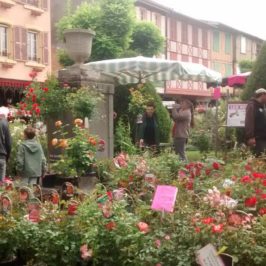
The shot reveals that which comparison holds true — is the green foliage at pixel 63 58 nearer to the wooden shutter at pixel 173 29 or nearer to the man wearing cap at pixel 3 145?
the wooden shutter at pixel 173 29

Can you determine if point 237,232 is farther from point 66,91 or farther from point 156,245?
point 66,91

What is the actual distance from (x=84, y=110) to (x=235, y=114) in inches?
137

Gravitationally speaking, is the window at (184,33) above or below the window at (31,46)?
above

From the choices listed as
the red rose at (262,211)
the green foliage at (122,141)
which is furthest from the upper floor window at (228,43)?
the red rose at (262,211)

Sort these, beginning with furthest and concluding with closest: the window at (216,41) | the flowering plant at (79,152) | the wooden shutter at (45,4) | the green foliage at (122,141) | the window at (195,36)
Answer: the window at (216,41), the window at (195,36), the wooden shutter at (45,4), the green foliage at (122,141), the flowering plant at (79,152)

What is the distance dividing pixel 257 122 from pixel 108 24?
19.1 meters

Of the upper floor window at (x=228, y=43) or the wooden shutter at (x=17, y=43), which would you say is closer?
the wooden shutter at (x=17, y=43)

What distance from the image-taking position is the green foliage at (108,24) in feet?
83.5

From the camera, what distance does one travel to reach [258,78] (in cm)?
1090

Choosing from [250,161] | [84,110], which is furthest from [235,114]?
[250,161]

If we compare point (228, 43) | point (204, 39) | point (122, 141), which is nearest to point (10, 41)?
point (122, 141)

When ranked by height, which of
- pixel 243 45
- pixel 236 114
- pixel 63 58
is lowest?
pixel 236 114

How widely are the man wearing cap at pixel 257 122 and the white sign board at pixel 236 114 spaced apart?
256 cm

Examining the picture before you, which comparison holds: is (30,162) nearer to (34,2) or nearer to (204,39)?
(34,2)
